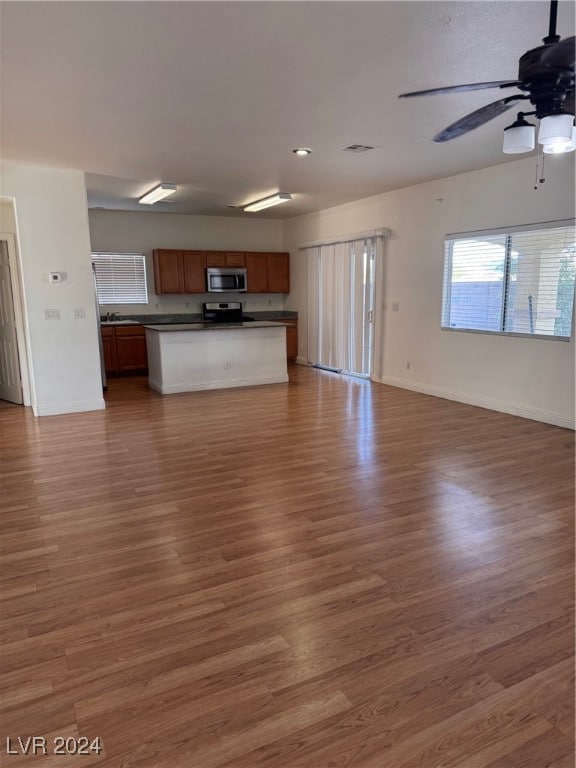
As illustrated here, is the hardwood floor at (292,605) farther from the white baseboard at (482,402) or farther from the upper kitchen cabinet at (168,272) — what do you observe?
the upper kitchen cabinet at (168,272)

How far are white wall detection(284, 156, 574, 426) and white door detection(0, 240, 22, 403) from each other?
4.85 meters

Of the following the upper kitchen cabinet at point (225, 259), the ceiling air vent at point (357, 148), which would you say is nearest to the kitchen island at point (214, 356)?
the upper kitchen cabinet at point (225, 259)

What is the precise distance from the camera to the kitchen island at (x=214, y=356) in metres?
6.68

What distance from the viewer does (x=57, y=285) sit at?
18.0ft

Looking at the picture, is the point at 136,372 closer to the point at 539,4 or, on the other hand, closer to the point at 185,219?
the point at 185,219

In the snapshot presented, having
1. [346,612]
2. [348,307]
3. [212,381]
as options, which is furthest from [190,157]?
[346,612]

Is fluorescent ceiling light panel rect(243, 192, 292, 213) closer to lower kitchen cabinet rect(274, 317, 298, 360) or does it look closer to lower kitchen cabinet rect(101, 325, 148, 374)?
lower kitchen cabinet rect(274, 317, 298, 360)

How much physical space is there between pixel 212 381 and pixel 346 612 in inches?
Result: 202

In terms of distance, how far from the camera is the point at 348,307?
7.93 meters

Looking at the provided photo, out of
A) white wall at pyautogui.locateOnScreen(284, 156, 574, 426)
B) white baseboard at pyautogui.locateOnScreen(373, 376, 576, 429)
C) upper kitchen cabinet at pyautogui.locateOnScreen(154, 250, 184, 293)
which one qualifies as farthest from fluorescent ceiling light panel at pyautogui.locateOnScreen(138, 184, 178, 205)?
white baseboard at pyautogui.locateOnScreen(373, 376, 576, 429)

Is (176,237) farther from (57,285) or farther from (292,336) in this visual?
(57,285)

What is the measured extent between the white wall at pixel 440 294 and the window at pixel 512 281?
122 mm

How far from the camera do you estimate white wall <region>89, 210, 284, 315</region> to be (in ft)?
27.1

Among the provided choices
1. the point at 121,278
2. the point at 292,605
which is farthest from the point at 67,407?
the point at 292,605
